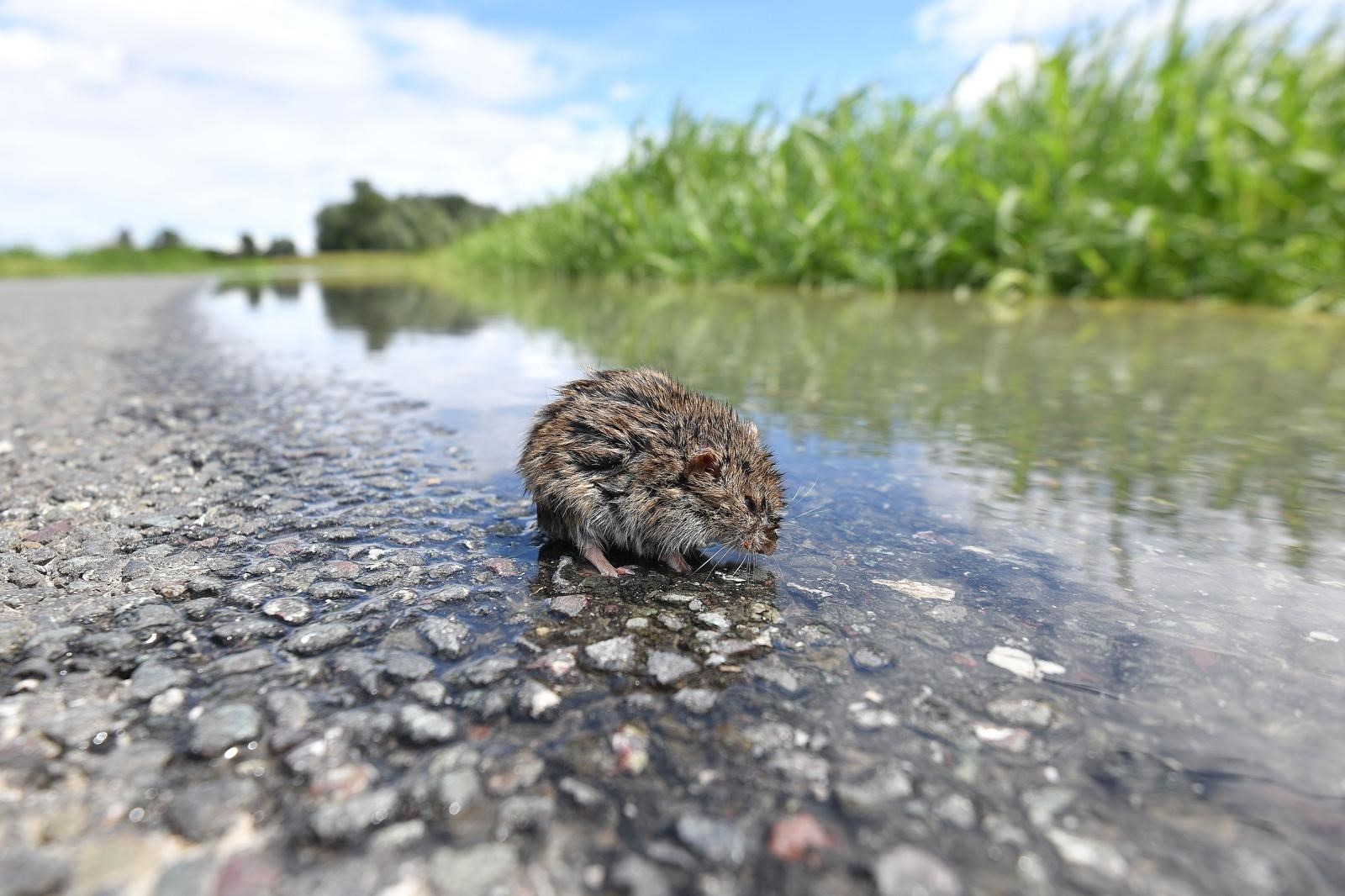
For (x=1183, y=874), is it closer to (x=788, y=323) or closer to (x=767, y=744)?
(x=767, y=744)

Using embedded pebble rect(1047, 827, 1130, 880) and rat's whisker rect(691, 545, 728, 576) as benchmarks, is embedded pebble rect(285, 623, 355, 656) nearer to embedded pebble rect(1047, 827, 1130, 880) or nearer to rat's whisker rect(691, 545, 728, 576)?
rat's whisker rect(691, 545, 728, 576)

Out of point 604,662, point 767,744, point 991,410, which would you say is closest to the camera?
point 767,744

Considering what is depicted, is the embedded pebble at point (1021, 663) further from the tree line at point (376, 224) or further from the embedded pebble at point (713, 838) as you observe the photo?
the tree line at point (376, 224)

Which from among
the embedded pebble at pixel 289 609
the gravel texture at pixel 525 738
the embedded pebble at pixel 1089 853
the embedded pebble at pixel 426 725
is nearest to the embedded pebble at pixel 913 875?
the gravel texture at pixel 525 738

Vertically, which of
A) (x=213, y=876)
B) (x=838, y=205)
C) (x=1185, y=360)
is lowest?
(x=213, y=876)

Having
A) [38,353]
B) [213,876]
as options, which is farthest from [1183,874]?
[38,353]

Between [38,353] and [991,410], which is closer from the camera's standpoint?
[991,410]

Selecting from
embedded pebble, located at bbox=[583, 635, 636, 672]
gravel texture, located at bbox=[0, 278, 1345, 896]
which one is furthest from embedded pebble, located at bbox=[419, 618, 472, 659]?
embedded pebble, located at bbox=[583, 635, 636, 672]
